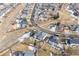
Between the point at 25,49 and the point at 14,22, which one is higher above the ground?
the point at 14,22

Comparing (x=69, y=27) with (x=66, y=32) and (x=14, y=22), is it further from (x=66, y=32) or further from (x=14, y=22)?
(x=14, y=22)

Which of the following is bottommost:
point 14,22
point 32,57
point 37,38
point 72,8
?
point 32,57

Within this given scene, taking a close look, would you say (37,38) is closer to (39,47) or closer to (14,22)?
(39,47)

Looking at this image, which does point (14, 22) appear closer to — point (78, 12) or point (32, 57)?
point (32, 57)

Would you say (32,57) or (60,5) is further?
(60,5)

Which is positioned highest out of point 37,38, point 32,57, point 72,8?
Result: point 72,8

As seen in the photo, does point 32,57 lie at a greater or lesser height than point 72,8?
lesser

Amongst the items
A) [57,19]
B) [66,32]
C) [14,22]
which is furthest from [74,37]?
[14,22]

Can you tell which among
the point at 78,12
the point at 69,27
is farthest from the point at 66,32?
the point at 78,12

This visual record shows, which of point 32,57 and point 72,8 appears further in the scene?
point 72,8
